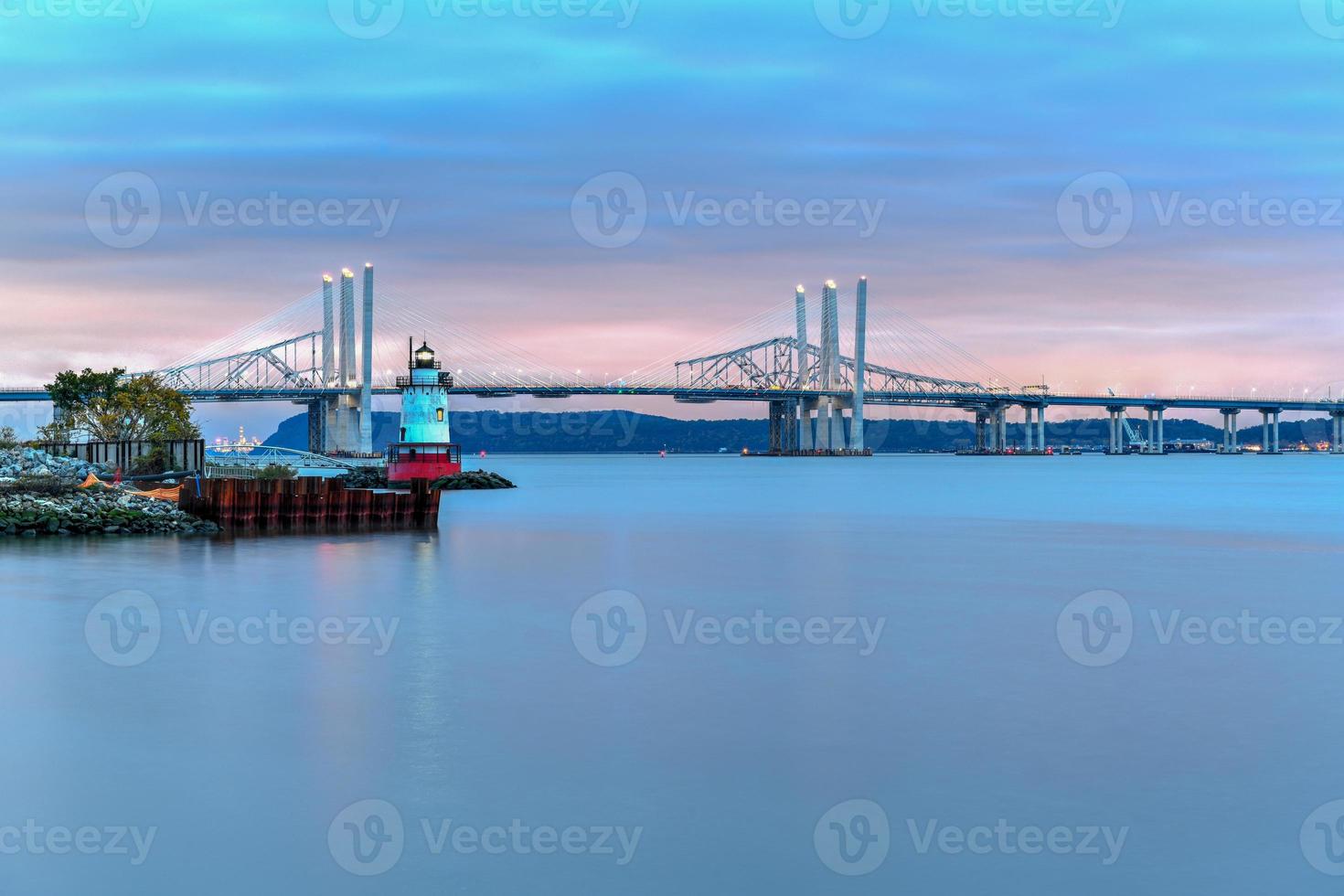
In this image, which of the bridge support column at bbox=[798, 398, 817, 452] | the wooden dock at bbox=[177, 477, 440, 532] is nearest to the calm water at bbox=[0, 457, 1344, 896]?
the wooden dock at bbox=[177, 477, 440, 532]

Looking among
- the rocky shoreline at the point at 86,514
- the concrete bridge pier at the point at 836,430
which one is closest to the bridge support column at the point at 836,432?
the concrete bridge pier at the point at 836,430

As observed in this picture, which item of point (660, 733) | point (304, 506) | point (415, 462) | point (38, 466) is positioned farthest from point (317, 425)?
point (660, 733)

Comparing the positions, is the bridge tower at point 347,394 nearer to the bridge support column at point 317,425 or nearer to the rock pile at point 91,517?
the bridge support column at point 317,425

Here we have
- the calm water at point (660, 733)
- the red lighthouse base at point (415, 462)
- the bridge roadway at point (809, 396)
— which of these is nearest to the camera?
the calm water at point (660, 733)

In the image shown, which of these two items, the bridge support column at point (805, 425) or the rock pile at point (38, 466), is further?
the bridge support column at point (805, 425)

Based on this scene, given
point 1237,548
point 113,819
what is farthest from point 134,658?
point 1237,548

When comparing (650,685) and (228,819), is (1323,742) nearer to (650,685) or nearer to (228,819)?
(650,685)

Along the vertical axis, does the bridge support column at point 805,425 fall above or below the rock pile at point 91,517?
above

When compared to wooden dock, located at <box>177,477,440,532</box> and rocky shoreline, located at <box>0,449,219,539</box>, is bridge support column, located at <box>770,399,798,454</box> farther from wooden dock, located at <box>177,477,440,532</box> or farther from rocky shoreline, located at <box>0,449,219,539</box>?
rocky shoreline, located at <box>0,449,219,539</box>
